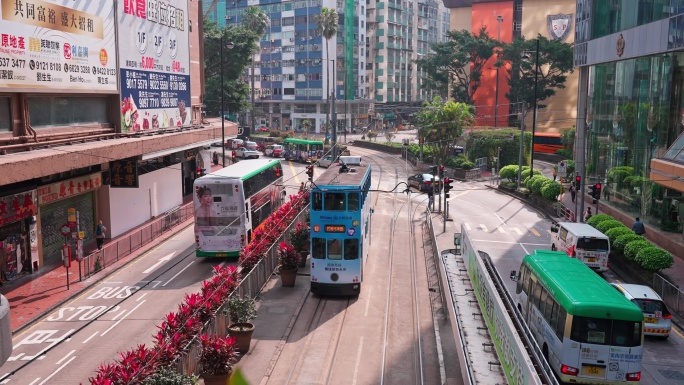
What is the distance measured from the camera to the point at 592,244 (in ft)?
97.6

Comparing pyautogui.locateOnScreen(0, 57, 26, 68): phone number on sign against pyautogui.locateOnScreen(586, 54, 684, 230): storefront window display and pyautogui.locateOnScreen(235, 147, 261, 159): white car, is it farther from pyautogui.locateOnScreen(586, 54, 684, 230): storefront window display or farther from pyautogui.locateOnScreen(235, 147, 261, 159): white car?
pyautogui.locateOnScreen(235, 147, 261, 159): white car

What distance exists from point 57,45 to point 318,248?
559 inches

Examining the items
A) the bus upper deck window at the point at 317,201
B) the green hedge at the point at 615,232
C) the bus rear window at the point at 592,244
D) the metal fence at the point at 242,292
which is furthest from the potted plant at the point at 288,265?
the green hedge at the point at 615,232

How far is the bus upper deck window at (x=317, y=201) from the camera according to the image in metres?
25.2

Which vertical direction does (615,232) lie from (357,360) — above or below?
above

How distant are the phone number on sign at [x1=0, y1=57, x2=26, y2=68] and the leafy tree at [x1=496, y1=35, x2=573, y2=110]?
71618mm

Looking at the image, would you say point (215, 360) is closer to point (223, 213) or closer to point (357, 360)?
point (357, 360)

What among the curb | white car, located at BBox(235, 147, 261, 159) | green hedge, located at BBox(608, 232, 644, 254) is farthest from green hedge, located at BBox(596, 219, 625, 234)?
white car, located at BBox(235, 147, 261, 159)

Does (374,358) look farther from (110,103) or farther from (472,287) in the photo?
(110,103)

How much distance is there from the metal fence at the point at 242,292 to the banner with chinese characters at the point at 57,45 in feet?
37.7

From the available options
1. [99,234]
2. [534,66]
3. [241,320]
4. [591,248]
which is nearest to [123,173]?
[99,234]

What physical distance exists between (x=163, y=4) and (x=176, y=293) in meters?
22.5

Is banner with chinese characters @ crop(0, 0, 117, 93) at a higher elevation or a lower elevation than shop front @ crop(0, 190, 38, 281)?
higher

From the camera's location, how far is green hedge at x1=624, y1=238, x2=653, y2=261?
2923 cm
